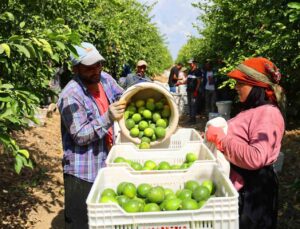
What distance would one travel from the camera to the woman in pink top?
2.29m

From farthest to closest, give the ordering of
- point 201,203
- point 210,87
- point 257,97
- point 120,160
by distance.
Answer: point 210,87, point 120,160, point 257,97, point 201,203

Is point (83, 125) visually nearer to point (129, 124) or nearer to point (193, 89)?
point (129, 124)

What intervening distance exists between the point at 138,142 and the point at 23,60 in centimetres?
125

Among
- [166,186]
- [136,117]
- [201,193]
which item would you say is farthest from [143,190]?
[136,117]

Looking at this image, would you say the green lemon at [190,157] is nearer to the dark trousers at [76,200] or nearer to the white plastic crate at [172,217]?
the dark trousers at [76,200]

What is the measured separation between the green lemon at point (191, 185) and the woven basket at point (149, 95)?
926 millimetres

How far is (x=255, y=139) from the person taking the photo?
2293mm

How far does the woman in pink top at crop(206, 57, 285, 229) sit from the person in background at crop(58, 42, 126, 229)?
2.74ft

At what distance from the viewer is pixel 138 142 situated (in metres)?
3.16

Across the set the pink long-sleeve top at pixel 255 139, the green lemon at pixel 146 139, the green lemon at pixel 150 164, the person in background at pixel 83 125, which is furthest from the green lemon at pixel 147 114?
the pink long-sleeve top at pixel 255 139

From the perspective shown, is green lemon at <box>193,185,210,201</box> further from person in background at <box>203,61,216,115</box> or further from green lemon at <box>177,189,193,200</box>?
person in background at <box>203,61,216,115</box>

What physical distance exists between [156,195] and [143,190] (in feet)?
0.41

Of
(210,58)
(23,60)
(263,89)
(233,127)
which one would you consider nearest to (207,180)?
(233,127)

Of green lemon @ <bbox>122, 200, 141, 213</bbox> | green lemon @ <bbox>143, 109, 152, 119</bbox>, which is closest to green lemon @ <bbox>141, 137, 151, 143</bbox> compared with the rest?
green lemon @ <bbox>143, 109, 152, 119</bbox>
